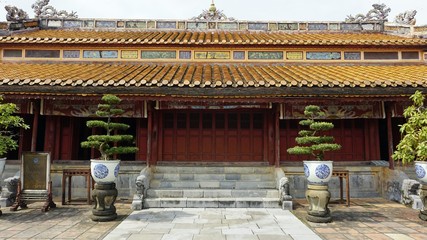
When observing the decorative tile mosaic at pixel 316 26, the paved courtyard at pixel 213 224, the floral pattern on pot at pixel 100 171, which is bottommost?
the paved courtyard at pixel 213 224

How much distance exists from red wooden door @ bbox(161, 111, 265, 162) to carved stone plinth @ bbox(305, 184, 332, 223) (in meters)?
3.58

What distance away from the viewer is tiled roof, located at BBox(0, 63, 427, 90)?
897 centimetres

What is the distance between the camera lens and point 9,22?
42.9 feet

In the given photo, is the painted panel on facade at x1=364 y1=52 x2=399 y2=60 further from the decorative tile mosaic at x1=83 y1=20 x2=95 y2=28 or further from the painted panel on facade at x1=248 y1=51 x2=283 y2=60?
the decorative tile mosaic at x1=83 y1=20 x2=95 y2=28

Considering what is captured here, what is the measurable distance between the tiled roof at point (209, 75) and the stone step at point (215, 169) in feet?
9.40

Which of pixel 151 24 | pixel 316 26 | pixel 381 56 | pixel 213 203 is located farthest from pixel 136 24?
pixel 381 56

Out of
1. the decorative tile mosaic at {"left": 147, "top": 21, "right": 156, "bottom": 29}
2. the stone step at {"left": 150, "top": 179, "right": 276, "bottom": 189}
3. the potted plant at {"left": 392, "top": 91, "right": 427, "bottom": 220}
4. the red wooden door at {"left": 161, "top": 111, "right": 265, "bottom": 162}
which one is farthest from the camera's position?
the decorative tile mosaic at {"left": 147, "top": 21, "right": 156, "bottom": 29}

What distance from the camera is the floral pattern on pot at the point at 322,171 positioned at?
7328 mm

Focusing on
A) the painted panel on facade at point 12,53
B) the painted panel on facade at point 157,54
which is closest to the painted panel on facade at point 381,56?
the painted panel on facade at point 157,54

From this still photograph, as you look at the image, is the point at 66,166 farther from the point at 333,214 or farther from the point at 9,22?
the point at 333,214

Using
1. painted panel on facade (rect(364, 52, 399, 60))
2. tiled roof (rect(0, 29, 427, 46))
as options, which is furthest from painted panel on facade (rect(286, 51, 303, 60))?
painted panel on facade (rect(364, 52, 399, 60))

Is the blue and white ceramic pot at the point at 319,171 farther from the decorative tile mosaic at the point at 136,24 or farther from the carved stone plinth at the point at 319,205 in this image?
the decorative tile mosaic at the point at 136,24

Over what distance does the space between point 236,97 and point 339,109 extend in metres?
3.52

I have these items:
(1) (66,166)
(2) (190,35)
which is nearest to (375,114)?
(2) (190,35)
